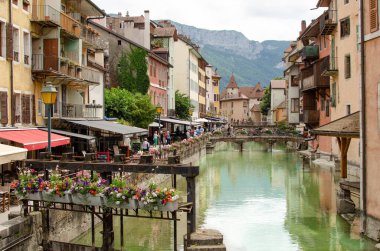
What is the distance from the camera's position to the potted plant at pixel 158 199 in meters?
13.6

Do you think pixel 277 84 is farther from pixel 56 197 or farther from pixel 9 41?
pixel 56 197

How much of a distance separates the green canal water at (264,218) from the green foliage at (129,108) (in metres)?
7.30

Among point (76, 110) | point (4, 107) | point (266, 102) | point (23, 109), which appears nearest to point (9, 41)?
point (4, 107)

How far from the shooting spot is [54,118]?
30172mm

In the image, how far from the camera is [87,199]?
1470 centimetres

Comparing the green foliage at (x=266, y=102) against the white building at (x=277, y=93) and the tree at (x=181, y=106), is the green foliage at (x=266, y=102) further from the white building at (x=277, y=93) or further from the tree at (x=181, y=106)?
the tree at (x=181, y=106)

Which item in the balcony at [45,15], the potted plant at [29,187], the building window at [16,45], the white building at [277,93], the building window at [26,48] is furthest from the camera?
the white building at [277,93]

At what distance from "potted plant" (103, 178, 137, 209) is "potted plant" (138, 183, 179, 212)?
0.84ft

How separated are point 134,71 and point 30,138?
30.0 metres

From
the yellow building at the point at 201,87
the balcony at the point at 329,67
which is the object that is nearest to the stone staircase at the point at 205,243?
the balcony at the point at 329,67

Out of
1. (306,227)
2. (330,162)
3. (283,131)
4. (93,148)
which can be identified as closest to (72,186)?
(306,227)

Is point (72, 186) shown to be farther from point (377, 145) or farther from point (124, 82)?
point (124, 82)

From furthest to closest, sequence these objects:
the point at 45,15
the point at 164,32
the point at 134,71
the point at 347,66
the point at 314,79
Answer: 1. the point at 164,32
2. the point at 134,71
3. the point at 314,79
4. the point at 347,66
5. the point at 45,15

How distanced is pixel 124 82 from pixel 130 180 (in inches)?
973
